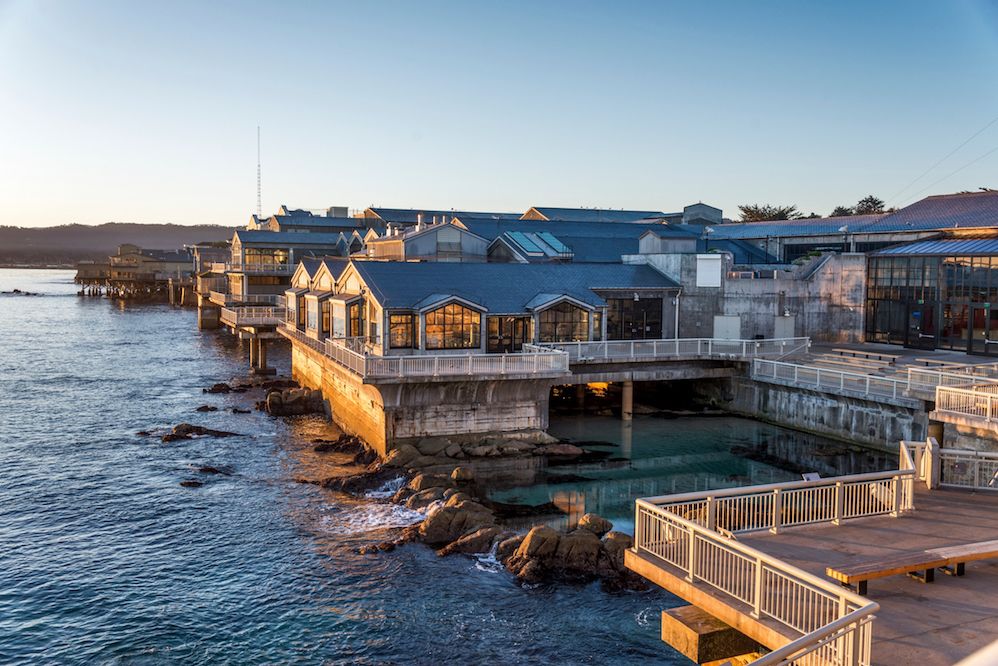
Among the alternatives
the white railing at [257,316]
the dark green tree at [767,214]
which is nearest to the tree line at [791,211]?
the dark green tree at [767,214]

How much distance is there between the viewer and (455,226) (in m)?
52.7

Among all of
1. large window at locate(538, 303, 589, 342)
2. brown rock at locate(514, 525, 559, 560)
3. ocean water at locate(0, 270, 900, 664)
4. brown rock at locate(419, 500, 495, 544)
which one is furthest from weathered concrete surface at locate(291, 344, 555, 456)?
brown rock at locate(514, 525, 559, 560)

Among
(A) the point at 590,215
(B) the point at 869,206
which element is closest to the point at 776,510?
(A) the point at 590,215

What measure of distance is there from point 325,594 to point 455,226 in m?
34.4

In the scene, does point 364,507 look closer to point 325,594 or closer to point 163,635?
point 325,594

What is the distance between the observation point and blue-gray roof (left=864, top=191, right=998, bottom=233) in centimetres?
5197

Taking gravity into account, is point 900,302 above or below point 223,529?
above

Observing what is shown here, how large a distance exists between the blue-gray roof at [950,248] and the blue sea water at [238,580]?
31.7 metres

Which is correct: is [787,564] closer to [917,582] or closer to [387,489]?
[917,582]

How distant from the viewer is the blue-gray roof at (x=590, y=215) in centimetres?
8134

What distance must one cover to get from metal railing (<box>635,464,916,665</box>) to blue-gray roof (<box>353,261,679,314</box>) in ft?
74.7

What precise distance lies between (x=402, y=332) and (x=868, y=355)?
23.0 m

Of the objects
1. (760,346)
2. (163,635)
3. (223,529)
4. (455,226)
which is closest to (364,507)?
(223,529)

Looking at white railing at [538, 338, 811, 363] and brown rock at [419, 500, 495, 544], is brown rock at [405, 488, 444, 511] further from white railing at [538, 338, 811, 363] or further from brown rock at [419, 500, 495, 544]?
white railing at [538, 338, 811, 363]
